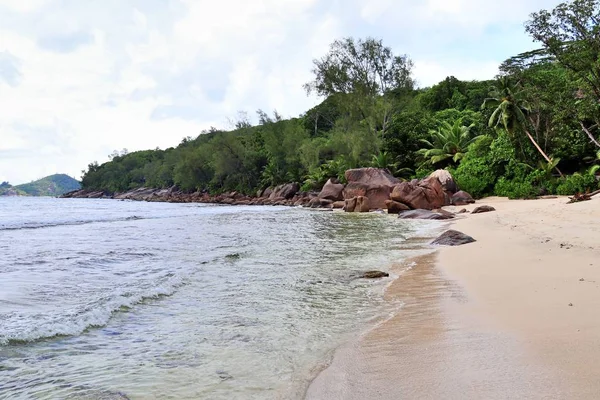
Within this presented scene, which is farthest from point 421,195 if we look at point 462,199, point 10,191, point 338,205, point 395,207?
point 10,191

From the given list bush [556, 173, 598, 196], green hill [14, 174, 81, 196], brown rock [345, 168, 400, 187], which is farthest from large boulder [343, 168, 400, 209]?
green hill [14, 174, 81, 196]

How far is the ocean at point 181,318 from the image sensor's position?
3.21 metres

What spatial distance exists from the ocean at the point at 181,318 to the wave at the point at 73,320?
14 millimetres

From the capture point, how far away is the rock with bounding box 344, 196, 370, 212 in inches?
1063

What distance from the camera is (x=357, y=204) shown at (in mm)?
27562

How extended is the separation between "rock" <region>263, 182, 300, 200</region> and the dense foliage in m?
1.26

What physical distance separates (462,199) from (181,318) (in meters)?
24.1

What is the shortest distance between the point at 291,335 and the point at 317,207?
2940 cm

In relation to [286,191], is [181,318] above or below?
below

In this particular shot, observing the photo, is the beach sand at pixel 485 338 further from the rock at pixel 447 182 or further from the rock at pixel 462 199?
the rock at pixel 447 182

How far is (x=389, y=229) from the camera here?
1496 centimetres

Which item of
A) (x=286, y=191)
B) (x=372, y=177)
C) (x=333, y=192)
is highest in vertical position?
(x=372, y=177)

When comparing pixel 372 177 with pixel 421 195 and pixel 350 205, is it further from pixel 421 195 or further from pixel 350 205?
pixel 421 195

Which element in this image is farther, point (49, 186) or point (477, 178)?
point (49, 186)
